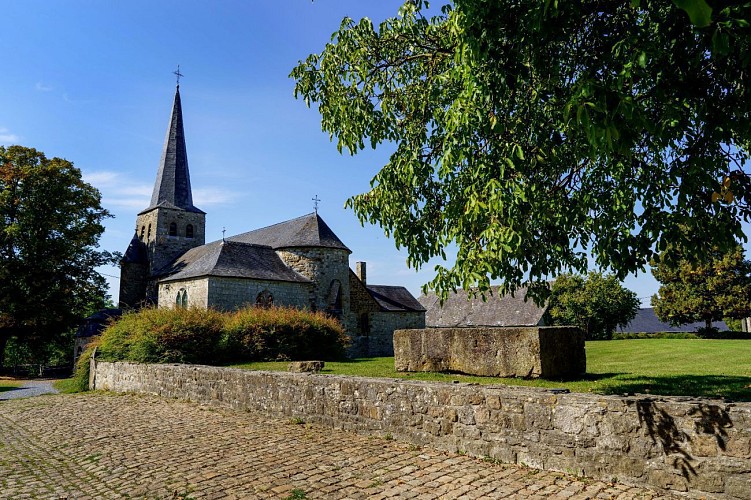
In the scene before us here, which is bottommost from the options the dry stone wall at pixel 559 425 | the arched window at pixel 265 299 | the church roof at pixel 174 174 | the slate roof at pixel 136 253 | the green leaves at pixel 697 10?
the dry stone wall at pixel 559 425

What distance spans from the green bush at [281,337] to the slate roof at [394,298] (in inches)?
653

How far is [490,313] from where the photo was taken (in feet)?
147

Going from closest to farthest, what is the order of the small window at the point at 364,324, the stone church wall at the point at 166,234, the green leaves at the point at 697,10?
the green leaves at the point at 697,10
the small window at the point at 364,324
the stone church wall at the point at 166,234

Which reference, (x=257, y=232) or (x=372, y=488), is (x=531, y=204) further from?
(x=257, y=232)

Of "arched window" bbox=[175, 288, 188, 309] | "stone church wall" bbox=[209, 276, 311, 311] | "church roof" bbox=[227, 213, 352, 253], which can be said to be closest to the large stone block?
"stone church wall" bbox=[209, 276, 311, 311]

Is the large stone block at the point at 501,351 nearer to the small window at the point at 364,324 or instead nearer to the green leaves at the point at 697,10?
the green leaves at the point at 697,10

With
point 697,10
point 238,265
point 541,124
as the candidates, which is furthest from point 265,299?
point 697,10

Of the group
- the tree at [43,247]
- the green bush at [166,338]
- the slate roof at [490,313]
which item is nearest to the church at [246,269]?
the tree at [43,247]

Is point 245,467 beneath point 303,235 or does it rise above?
beneath

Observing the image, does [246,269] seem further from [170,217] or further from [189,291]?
[170,217]

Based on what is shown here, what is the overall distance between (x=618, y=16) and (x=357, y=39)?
3.12 meters

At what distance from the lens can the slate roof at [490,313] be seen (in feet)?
141

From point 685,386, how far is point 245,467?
20.6 ft

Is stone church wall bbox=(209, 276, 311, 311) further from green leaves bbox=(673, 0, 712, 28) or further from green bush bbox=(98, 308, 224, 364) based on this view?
green leaves bbox=(673, 0, 712, 28)
